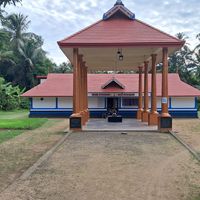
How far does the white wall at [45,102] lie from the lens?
3359cm

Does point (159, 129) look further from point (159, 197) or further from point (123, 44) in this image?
point (159, 197)

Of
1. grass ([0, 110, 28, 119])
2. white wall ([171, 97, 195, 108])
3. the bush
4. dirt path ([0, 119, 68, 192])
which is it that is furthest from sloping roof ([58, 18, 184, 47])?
the bush

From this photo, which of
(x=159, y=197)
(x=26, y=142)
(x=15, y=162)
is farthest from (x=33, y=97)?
(x=159, y=197)

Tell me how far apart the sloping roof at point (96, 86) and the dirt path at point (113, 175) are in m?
20.8

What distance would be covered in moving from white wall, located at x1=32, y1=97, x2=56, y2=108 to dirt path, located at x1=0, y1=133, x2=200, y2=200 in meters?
21.3

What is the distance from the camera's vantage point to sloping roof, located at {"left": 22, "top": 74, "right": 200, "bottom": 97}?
3306 centimetres

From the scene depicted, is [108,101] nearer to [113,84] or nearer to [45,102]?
[113,84]

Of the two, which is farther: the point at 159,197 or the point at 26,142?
the point at 26,142

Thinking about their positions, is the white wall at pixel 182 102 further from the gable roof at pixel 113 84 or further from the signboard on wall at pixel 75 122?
the signboard on wall at pixel 75 122

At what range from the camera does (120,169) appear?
855 cm

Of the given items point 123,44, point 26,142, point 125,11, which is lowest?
point 26,142

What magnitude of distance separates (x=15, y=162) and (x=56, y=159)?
0.98 m

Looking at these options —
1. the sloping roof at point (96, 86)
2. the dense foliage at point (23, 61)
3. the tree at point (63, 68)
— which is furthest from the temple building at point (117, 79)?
the tree at point (63, 68)

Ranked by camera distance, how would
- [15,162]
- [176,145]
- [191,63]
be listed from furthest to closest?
[191,63] < [176,145] < [15,162]
